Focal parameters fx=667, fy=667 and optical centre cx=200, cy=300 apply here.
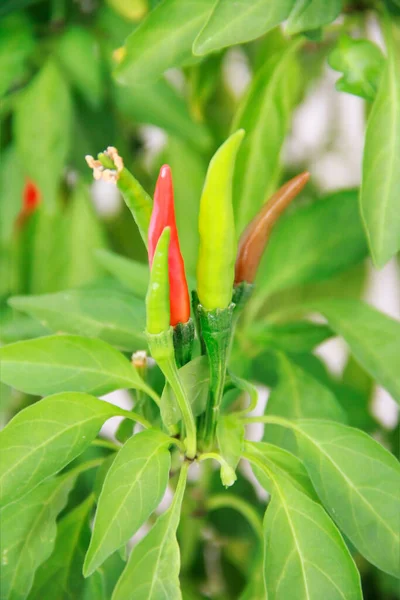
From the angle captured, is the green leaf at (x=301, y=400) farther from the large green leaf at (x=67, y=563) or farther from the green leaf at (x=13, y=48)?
the green leaf at (x=13, y=48)

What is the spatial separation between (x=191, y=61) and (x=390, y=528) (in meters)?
0.41

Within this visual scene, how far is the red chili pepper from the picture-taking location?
414 millimetres

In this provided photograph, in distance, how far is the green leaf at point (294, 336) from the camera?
689 millimetres

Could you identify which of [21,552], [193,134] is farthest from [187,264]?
[21,552]

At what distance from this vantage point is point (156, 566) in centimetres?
47

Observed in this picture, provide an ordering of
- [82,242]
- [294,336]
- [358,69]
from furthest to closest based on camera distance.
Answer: [82,242] < [294,336] < [358,69]

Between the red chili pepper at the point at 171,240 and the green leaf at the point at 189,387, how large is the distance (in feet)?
0.14

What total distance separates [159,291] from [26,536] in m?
0.26

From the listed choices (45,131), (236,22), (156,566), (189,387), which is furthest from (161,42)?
(156,566)

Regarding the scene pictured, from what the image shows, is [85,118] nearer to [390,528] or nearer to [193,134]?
[193,134]

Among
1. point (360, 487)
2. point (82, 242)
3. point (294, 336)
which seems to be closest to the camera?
point (360, 487)

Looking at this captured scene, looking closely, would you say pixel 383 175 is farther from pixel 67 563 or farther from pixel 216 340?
pixel 67 563

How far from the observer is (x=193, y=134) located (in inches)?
28.9

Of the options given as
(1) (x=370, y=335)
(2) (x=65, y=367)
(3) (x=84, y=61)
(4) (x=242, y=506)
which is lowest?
(4) (x=242, y=506)
